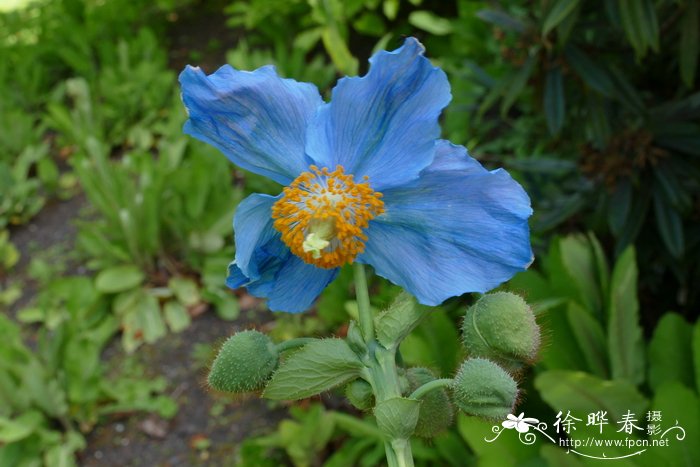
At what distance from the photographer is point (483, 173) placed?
1.73 ft

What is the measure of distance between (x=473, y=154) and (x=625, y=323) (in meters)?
1.24

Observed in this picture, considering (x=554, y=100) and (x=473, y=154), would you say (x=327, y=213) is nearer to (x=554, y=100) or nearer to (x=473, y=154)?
(x=554, y=100)

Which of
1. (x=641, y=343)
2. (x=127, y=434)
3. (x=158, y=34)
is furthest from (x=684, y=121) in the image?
(x=158, y=34)

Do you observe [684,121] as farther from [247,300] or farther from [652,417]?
[247,300]

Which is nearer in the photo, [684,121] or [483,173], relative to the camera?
[483,173]

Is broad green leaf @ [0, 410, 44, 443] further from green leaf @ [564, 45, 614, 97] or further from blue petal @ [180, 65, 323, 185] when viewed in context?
blue petal @ [180, 65, 323, 185]

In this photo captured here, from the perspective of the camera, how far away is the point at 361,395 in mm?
562

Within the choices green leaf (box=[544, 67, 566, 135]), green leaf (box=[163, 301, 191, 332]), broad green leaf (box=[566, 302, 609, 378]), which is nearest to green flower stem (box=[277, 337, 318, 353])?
broad green leaf (box=[566, 302, 609, 378])

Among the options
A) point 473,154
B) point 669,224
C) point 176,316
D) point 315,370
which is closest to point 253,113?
point 315,370

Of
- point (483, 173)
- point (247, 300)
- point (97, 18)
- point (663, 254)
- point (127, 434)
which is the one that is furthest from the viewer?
point (97, 18)

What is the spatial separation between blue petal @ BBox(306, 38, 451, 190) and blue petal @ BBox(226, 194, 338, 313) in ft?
0.23

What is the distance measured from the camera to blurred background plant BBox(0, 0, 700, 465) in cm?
202

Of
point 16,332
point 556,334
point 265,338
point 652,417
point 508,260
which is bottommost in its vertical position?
point 16,332

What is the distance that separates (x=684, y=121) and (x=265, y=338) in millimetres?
1889
